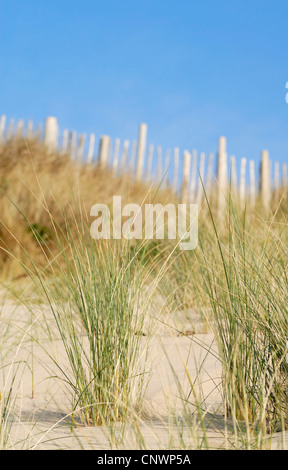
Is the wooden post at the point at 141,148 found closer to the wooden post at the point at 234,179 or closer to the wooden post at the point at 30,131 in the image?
the wooden post at the point at 30,131

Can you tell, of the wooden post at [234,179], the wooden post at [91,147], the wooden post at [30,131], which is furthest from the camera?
the wooden post at [91,147]

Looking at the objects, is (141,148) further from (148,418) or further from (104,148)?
(148,418)

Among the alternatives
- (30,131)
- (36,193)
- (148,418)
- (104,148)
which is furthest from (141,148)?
(148,418)

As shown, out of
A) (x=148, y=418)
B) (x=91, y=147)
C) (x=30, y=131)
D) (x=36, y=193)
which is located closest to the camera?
(x=148, y=418)

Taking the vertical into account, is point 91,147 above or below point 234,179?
above

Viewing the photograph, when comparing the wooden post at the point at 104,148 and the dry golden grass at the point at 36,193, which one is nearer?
the dry golden grass at the point at 36,193

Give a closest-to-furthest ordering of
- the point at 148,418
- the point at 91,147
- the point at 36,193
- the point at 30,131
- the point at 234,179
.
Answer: the point at 148,418, the point at 234,179, the point at 36,193, the point at 30,131, the point at 91,147

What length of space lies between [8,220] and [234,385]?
169 inches

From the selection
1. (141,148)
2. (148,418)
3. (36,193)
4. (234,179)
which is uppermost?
(141,148)

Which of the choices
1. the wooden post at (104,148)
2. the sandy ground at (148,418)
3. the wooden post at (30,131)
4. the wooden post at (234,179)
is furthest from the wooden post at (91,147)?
the sandy ground at (148,418)
